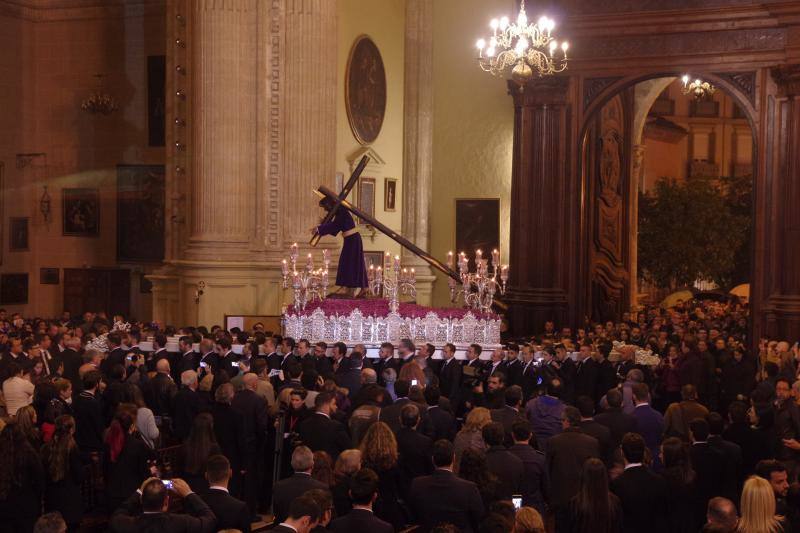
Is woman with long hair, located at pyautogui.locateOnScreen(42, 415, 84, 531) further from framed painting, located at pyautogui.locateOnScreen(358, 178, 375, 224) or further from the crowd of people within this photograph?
framed painting, located at pyautogui.locateOnScreen(358, 178, 375, 224)

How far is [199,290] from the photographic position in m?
23.3

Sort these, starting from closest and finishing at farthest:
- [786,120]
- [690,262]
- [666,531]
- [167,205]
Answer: [666,531] < [786,120] < [167,205] < [690,262]

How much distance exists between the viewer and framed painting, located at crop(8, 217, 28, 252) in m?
31.1

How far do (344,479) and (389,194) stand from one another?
20.7 metres

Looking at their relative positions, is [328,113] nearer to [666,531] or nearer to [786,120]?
[786,120]

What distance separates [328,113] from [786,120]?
9.05m

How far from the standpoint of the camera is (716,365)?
18.2 m

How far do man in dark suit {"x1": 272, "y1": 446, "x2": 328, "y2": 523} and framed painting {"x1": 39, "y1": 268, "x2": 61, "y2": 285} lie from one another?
24201 millimetres

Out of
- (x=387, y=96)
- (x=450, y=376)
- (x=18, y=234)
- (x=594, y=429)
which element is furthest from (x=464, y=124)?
(x=594, y=429)

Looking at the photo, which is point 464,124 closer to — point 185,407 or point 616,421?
point 185,407

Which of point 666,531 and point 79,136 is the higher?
point 79,136

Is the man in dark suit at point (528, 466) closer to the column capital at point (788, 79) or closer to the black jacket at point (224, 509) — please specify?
the black jacket at point (224, 509)

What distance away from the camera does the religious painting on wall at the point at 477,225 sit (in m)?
30.1

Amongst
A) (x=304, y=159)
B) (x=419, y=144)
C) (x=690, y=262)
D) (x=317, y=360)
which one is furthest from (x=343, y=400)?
(x=690, y=262)
